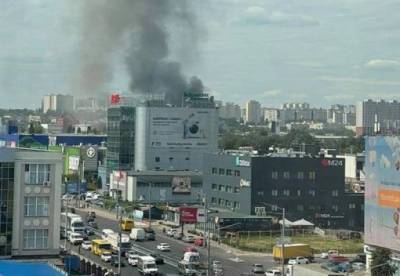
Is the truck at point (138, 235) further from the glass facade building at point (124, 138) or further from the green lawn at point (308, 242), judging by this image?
the glass facade building at point (124, 138)

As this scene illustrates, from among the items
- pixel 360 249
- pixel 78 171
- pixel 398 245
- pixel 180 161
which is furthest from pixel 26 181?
pixel 78 171

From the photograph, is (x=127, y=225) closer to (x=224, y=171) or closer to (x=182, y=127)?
(x=224, y=171)

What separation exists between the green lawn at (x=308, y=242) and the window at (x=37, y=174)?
38.7 feet

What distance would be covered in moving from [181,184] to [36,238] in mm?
25876

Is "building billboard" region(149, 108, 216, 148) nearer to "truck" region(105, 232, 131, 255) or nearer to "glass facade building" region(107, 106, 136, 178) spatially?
"glass facade building" region(107, 106, 136, 178)

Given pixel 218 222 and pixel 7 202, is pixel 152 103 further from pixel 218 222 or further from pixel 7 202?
pixel 7 202

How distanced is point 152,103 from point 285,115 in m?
125

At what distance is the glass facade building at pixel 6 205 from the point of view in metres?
16.2

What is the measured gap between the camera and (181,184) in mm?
42219

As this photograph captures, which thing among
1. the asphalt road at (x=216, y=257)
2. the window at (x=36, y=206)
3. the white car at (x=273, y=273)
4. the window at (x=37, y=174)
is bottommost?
the asphalt road at (x=216, y=257)

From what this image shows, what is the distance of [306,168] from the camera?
34.6 meters

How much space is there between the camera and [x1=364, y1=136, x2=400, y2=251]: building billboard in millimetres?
21156

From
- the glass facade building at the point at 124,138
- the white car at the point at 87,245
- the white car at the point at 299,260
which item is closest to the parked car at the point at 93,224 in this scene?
the white car at the point at 87,245

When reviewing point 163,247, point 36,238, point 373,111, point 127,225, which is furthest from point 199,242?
point 373,111
